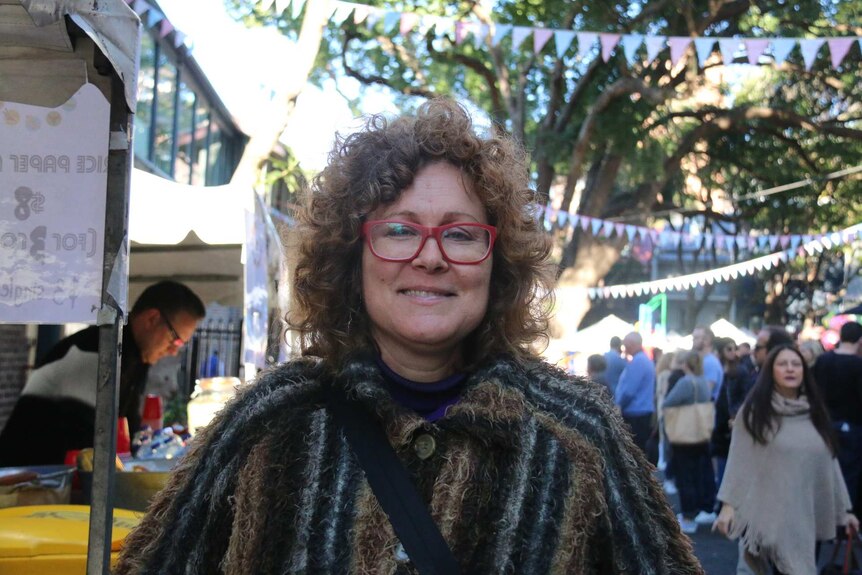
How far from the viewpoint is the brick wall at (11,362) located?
1025cm

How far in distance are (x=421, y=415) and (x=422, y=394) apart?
0.05m

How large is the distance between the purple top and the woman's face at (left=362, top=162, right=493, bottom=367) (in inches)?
1.9

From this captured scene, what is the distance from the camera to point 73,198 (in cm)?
252

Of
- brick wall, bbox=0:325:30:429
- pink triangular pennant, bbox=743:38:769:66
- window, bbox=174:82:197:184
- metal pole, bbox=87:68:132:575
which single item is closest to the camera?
metal pole, bbox=87:68:132:575

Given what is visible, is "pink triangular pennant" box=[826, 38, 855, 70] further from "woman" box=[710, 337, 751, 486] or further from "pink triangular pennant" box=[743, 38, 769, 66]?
"woman" box=[710, 337, 751, 486]

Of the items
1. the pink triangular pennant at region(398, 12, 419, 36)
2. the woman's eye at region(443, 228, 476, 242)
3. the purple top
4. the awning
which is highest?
the pink triangular pennant at region(398, 12, 419, 36)

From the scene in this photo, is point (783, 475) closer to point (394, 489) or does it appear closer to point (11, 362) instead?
point (394, 489)

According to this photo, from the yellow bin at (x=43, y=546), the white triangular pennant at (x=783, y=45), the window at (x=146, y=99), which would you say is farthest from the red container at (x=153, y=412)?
the window at (x=146, y=99)

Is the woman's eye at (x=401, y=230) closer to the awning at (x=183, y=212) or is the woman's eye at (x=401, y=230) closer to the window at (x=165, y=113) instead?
the awning at (x=183, y=212)

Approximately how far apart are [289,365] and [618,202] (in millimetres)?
20006

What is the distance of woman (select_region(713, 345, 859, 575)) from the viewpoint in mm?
6457

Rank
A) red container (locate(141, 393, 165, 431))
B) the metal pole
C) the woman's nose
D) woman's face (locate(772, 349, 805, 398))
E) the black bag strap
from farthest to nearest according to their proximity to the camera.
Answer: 1. woman's face (locate(772, 349, 805, 398))
2. red container (locate(141, 393, 165, 431))
3. the metal pole
4. the woman's nose
5. the black bag strap

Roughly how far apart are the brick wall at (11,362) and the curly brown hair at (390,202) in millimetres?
8596

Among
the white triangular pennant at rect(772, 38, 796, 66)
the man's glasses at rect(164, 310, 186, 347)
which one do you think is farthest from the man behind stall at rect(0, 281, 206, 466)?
the white triangular pennant at rect(772, 38, 796, 66)
